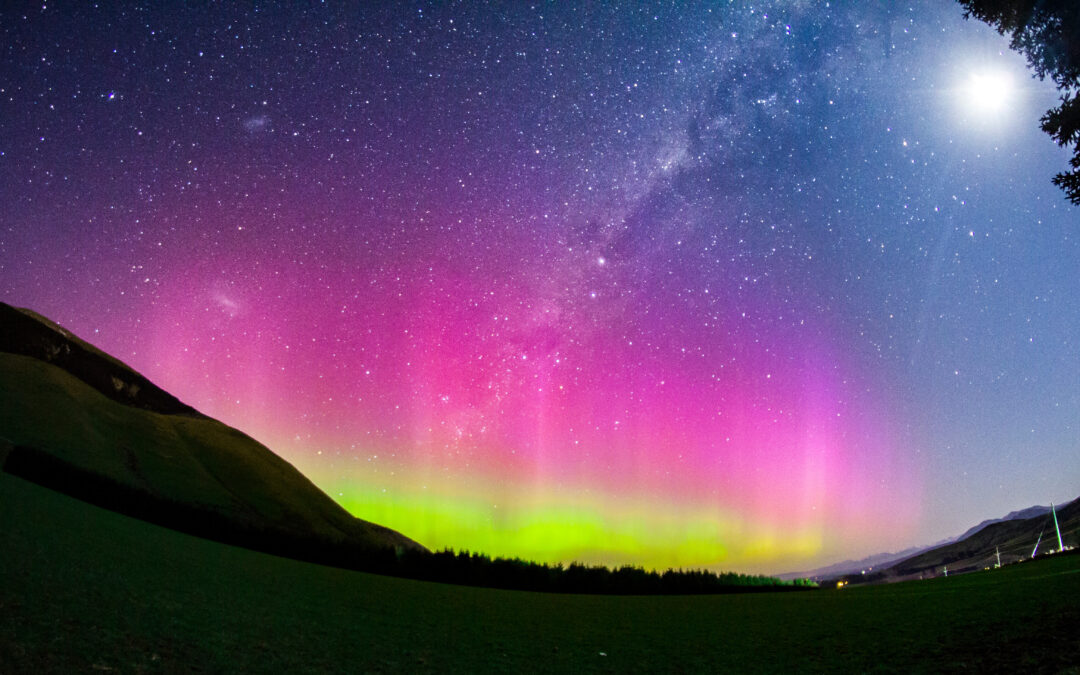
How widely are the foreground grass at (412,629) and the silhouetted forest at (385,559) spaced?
890cm

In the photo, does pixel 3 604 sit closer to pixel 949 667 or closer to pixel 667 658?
pixel 667 658

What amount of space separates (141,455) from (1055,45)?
233 feet

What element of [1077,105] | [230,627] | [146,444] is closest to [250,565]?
[230,627]

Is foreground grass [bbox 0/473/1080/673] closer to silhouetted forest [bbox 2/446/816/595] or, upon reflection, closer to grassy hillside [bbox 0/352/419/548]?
silhouetted forest [bbox 2/446/816/595]

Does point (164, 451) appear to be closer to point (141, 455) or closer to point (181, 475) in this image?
point (141, 455)

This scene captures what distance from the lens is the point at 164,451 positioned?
204 feet

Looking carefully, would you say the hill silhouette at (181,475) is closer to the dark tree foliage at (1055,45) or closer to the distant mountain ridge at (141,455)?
the distant mountain ridge at (141,455)

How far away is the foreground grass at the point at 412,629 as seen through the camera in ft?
13.3

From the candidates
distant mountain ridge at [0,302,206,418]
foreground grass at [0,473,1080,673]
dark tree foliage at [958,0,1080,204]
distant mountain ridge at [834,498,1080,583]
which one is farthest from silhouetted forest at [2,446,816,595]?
distant mountain ridge at [0,302,206,418]

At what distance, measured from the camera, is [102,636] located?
4.07m

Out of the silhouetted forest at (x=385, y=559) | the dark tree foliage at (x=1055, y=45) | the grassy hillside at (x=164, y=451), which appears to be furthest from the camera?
the grassy hillside at (x=164, y=451)

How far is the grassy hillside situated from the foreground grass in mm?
30955

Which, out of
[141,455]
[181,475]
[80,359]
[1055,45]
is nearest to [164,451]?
[141,455]

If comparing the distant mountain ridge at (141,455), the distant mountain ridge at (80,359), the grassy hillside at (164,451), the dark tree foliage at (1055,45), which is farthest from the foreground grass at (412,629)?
the distant mountain ridge at (80,359)
